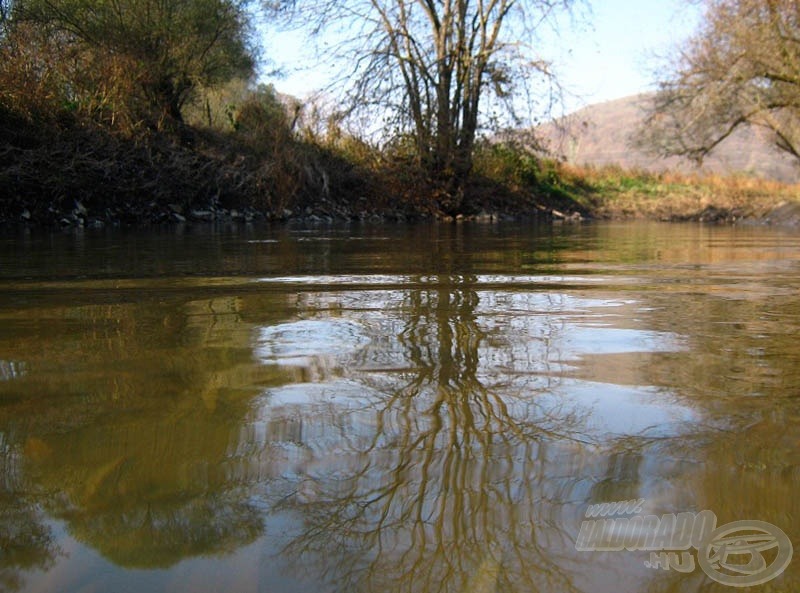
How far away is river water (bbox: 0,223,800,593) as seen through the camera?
0.84 meters

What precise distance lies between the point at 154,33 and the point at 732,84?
50.5ft

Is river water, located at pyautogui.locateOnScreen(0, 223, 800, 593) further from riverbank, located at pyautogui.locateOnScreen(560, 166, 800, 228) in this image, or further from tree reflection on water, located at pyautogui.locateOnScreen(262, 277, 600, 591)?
riverbank, located at pyautogui.locateOnScreen(560, 166, 800, 228)

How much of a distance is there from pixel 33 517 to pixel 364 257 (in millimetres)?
4343

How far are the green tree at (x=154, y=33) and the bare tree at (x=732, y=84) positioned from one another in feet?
44.0

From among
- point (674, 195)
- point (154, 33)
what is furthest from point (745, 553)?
point (674, 195)

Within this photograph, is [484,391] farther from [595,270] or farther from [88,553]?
[595,270]

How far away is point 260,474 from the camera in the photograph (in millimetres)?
1088

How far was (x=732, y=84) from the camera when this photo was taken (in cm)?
1922

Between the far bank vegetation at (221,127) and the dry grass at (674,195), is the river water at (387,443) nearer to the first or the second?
the far bank vegetation at (221,127)

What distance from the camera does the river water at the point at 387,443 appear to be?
0.84m

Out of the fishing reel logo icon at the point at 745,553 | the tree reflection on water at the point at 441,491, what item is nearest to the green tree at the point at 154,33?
the tree reflection on water at the point at 441,491

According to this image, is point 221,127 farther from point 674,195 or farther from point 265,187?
point 674,195

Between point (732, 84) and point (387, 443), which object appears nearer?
point (387, 443)

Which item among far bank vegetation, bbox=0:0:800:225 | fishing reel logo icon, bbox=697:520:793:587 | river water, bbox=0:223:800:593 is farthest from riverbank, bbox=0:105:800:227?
fishing reel logo icon, bbox=697:520:793:587
